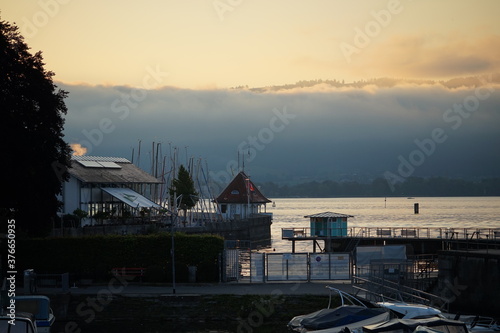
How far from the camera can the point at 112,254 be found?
47.0m

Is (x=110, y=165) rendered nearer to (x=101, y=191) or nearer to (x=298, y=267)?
(x=101, y=191)

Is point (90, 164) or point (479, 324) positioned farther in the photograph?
point (90, 164)

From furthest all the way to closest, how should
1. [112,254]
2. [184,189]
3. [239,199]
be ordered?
1. [239,199]
2. [184,189]
3. [112,254]

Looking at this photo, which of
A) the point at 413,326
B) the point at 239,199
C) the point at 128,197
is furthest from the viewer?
the point at 239,199

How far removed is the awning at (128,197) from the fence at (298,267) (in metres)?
27.3

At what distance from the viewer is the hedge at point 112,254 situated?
46.4 m

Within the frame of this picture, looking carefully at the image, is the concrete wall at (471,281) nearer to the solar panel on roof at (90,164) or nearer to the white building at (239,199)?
the solar panel on roof at (90,164)

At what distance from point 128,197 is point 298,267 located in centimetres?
3025

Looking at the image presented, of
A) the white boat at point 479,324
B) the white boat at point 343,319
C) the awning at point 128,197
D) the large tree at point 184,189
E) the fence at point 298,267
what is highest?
the large tree at point 184,189

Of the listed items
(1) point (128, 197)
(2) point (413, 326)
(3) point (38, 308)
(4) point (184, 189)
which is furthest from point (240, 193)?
(2) point (413, 326)

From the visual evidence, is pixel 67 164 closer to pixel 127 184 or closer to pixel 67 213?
pixel 67 213

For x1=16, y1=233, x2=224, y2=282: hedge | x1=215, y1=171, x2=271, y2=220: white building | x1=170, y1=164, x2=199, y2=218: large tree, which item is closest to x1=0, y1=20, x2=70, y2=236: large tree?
x1=16, y1=233, x2=224, y2=282: hedge

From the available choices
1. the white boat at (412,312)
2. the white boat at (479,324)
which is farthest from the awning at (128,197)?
the white boat at (412,312)

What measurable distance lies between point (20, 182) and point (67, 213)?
76.2ft
